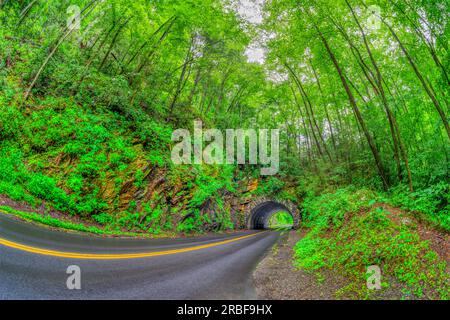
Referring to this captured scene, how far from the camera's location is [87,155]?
10492 mm

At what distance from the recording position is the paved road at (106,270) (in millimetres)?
3693

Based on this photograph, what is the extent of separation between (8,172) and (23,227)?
141 inches

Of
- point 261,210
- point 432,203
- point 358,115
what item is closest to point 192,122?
point 261,210

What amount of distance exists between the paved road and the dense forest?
1.71 m

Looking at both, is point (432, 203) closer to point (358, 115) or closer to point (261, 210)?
point (358, 115)

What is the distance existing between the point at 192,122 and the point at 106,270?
15.3m

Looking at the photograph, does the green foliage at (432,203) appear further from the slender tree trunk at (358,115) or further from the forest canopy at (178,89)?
the slender tree trunk at (358,115)

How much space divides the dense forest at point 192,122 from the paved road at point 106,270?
171cm

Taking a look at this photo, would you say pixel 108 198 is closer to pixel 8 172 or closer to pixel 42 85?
pixel 8 172

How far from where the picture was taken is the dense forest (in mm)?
6531

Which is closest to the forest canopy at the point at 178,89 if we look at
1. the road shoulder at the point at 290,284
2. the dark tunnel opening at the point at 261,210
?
the dark tunnel opening at the point at 261,210

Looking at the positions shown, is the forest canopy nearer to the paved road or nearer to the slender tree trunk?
the slender tree trunk

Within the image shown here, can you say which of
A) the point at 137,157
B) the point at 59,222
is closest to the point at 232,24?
the point at 137,157

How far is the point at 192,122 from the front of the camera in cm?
1903
